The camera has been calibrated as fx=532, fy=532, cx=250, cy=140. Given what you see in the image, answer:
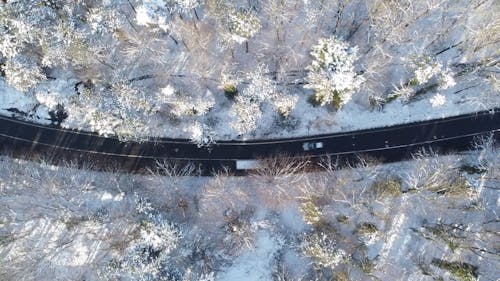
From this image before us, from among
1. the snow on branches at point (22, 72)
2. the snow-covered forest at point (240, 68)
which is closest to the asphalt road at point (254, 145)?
the snow-covered forest at point (240, 68)

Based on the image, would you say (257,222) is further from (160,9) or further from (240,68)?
(160,9)

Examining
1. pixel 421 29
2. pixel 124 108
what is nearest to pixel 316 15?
pixel 421 29

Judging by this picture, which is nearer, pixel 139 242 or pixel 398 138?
pixel 139 242

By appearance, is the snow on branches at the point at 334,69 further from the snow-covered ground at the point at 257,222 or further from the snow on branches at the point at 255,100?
the snow-covered ground at the point at 257,222

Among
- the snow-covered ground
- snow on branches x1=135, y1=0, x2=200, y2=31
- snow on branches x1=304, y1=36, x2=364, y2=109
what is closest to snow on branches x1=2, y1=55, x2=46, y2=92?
the snow-covered ground

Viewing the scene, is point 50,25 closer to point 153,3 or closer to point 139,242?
point 153,3

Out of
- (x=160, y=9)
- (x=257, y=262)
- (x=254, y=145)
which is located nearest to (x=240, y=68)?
(x=254, y=145)

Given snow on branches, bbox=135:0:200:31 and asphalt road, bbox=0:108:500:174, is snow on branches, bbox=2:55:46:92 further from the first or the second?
snow on branches, bbox=135:0:200:31
